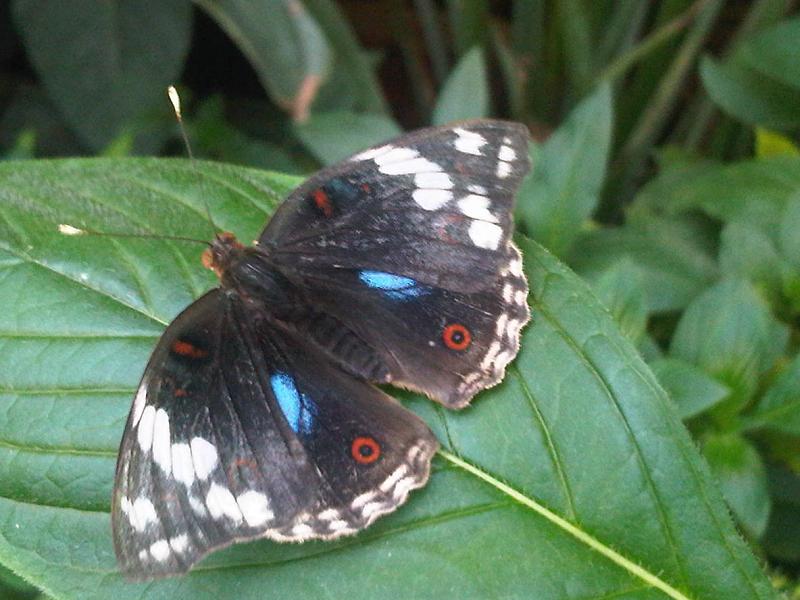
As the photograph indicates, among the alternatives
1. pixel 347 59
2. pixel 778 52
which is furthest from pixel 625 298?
pixel 347 59

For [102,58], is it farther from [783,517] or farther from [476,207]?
[783,517]

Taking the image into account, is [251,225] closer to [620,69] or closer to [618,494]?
[618,494]

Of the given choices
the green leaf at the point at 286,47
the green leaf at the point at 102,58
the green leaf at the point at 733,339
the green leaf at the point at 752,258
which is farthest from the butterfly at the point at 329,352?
the green leaf at the point at 102,58

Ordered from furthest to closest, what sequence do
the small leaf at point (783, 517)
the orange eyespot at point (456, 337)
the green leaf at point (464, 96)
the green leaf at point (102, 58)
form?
1. the green leaf at point (102, 58)
2. the green leaf at point (464, 96)
3. the small leaf at point (783, 517)
4. the orange eyespot at point (456, 337)

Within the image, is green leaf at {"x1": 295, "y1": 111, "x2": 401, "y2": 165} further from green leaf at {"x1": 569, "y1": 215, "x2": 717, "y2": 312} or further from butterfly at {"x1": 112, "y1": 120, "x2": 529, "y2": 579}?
butterfly at {"x1": 112, "y1": 120, "x2": 529, "y2": 579}

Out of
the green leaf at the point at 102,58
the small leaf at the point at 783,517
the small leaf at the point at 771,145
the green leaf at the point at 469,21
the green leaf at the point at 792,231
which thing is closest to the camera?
the green leaf at the point at 792,231

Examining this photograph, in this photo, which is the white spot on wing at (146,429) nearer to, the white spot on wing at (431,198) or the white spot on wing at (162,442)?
the white spot on wing at (162,442)
